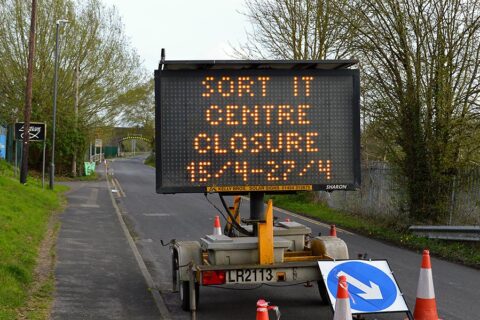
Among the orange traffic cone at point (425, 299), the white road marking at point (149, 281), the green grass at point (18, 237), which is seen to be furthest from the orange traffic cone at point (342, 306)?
the green grass at point (18, 237)

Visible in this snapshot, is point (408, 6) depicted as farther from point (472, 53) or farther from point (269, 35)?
point (269, 35)

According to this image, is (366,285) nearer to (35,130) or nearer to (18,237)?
(18,237)

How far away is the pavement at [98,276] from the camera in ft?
25.0

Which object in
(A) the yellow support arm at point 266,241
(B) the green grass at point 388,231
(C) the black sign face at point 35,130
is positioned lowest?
(B) the green grass at point 388,231

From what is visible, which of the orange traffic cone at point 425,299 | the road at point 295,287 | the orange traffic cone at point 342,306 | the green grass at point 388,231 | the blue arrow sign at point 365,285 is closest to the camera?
the orange traffic cone at point 342,306

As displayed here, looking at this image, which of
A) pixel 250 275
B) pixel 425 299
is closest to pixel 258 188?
pixel 250 275

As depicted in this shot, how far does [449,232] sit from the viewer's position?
13641 mm

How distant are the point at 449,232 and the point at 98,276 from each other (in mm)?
7865

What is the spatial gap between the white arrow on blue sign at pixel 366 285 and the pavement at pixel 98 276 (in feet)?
7.05

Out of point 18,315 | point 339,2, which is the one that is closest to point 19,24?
point 339,2

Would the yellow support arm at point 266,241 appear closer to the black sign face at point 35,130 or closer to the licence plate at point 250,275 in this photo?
the licence plate at point 250,275

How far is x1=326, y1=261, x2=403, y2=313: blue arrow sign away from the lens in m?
6.44

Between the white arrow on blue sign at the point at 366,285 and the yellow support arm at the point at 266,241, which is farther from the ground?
the yellow support arm at the point at 266,241

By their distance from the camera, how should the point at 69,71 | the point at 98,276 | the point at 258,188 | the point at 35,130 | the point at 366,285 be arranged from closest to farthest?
the point at 366,285 < the point at 258,188 < the point at 98,276 < the point at 35,130 < the point at 69,71
